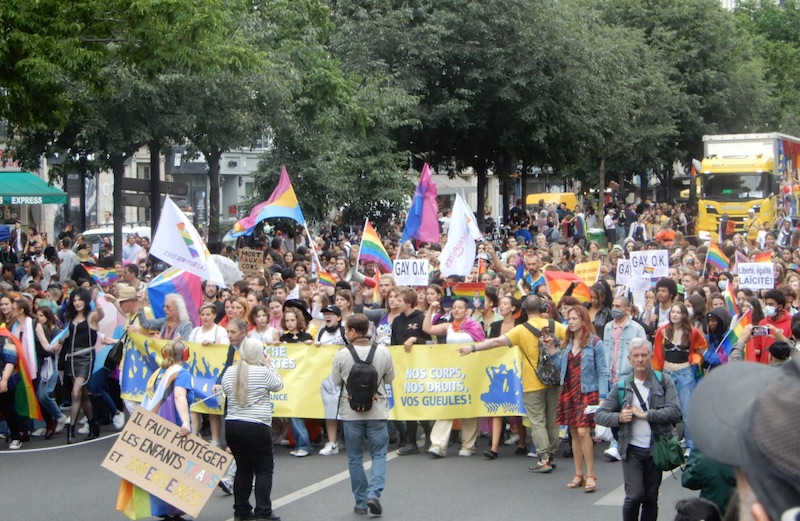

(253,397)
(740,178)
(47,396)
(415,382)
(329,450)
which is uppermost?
(740,178)

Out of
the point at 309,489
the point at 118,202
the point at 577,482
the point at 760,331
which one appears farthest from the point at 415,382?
the point at 118,202

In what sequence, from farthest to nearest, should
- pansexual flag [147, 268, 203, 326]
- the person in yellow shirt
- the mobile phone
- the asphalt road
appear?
pansexual flag [147, 268, 203, 326], the person in yellow shirt, the mobile phone, the asphalt road

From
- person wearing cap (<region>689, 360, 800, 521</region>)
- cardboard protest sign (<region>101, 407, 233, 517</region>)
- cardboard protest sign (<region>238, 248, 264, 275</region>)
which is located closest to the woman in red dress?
cardboard protest sign (<region>101, 407, 233, 517</region>)

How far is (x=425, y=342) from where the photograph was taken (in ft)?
37.8

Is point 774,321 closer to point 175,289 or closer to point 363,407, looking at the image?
point 363,407

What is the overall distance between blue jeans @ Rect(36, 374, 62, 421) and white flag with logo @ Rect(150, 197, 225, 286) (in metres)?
1.87

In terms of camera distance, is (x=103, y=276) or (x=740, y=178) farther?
(x=740, y=178)

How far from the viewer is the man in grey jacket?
7234 millimetres

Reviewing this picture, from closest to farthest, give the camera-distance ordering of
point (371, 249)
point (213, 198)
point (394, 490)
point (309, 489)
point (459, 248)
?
point (394, 490), point (309, 489), point (459, 248), point (371, 249), point (213, 198)

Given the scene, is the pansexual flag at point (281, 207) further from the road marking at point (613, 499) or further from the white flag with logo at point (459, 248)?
the road marking at point (613, 499)

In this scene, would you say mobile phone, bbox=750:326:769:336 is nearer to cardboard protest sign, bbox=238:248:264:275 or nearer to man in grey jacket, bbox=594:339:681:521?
man in grey jacket, bbox=594:339:681:521

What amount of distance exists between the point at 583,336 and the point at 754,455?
7.68 meters

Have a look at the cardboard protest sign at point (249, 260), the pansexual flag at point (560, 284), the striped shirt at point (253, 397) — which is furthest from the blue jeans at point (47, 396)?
the pansexual flag at point (560, 284)

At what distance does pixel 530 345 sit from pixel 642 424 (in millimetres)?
2960
